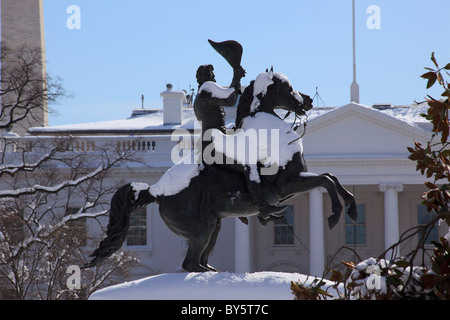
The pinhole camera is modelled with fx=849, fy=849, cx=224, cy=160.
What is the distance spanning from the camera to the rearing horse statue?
8.15 metres

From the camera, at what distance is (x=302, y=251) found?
4353 cm

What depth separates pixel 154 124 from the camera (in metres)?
45.6

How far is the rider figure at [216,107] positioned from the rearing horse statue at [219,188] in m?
0.09

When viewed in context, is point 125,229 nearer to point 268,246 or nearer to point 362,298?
point 362,298

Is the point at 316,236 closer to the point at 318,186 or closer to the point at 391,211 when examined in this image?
the point at 391,211

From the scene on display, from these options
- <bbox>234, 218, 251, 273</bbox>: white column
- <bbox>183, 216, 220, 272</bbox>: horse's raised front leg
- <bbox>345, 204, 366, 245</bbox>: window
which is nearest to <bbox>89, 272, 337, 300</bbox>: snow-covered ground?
<bbox>183, 216, 220, 272</bbox>: horse's raised front leg

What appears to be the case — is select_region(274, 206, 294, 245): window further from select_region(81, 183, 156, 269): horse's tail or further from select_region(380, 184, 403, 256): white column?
select_region(81, 183, 156, 269): horse's tail

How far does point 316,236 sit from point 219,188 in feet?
107

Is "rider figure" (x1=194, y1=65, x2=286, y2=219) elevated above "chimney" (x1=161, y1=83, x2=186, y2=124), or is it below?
below

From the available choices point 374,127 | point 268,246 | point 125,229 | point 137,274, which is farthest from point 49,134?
point 125,229

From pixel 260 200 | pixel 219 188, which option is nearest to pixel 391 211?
pixel 219 188

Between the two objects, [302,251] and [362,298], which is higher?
[362,298]
